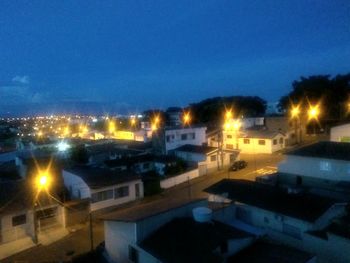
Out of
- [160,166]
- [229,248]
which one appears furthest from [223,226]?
[160,166]

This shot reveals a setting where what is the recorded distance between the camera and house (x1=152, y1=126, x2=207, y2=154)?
40.2 m

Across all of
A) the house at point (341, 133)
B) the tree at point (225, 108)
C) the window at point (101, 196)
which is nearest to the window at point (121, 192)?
the window at point (101, 196)

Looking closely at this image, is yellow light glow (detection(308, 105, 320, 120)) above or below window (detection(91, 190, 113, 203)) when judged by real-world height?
above

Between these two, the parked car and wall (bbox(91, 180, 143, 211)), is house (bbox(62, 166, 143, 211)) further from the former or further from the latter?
the parked car

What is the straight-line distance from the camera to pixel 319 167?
23.6 metres

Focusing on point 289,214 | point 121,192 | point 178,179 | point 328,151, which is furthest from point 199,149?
point 289,214

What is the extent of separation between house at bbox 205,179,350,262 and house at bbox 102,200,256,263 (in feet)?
9.41

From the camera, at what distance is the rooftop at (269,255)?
11.9 metres

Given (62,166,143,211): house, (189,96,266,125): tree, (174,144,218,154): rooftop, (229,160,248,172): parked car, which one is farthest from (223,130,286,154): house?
(62,166,143,211): house

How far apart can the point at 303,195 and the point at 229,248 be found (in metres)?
7.12

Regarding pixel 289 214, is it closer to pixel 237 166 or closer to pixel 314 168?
pixel 314 168

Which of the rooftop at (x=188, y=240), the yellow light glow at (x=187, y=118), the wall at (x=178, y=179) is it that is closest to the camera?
the rooftop at (x=188, y=240)

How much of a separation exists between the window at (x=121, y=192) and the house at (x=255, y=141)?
22319 mm

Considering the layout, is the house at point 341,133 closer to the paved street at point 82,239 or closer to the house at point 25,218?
the paved street at point 82,239
